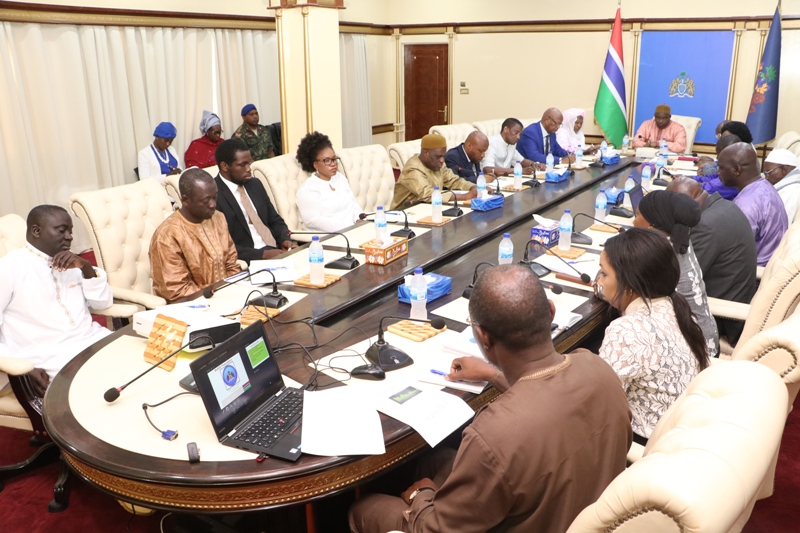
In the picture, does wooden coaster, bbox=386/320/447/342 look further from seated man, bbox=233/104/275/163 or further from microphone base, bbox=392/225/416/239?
seated man, bbox=233/104/275/163

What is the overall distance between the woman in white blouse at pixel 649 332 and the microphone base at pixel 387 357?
2.02 ft

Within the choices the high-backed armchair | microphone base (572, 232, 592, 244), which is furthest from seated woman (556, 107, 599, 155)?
the high-backed armchair

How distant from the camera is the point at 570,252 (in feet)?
10.9

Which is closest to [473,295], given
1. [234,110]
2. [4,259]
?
[4,259]

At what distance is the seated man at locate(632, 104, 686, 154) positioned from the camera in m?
7.34

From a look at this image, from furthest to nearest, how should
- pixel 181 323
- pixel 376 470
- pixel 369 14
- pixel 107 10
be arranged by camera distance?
pixel 369 14, pixel 107 10, pixel 181 323, pixel 376 470

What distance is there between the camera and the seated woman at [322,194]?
4.34 metres

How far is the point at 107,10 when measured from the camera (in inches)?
226

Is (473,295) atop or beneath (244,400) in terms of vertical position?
atop

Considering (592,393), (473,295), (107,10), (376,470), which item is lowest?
(376,470)

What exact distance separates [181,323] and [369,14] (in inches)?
316

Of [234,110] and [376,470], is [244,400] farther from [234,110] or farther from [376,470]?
[234,110]

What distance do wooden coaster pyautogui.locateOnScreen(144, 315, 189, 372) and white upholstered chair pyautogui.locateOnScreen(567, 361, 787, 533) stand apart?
1.40 m

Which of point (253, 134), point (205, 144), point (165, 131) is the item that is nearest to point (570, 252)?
point (165, 131)
